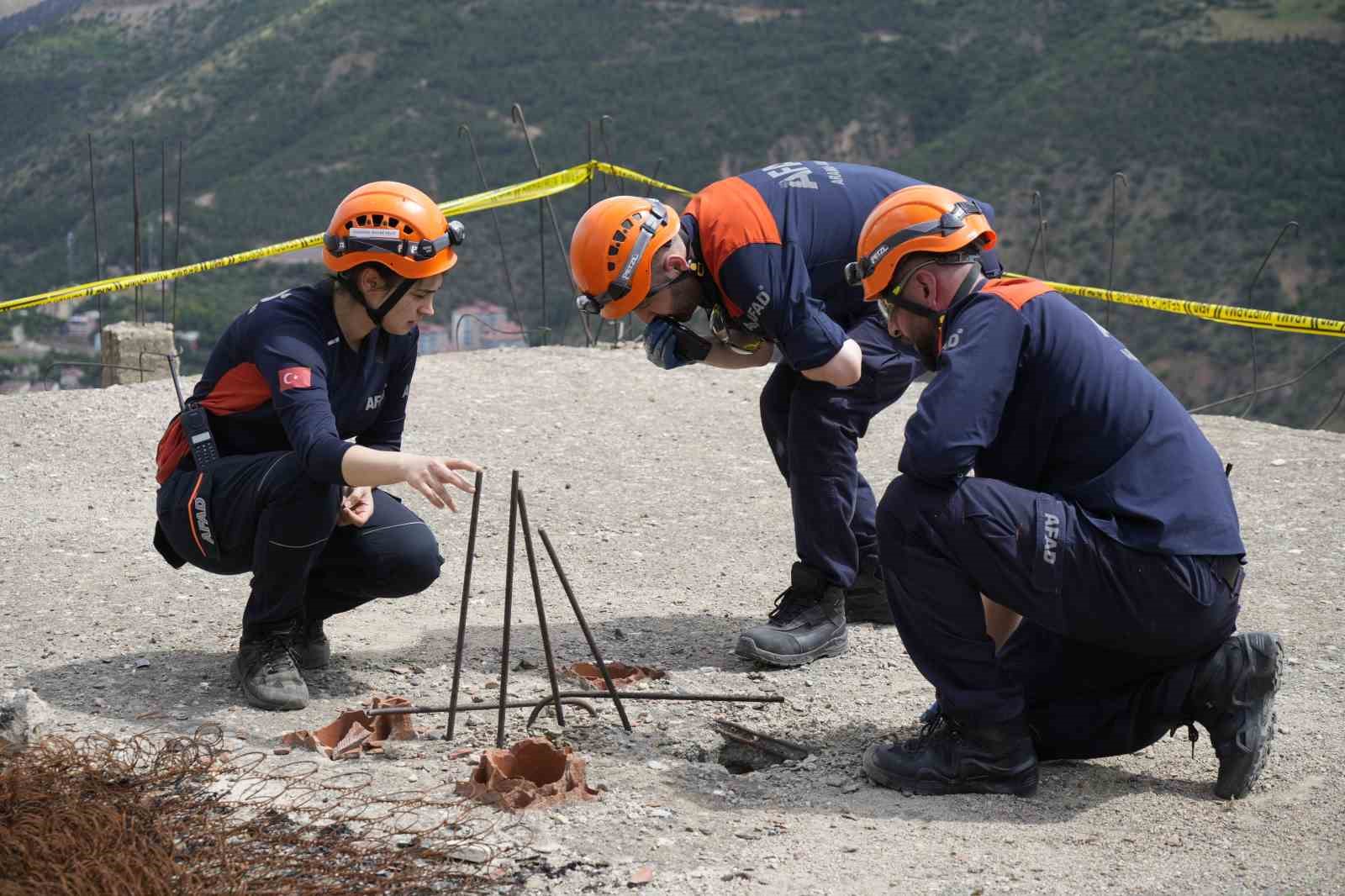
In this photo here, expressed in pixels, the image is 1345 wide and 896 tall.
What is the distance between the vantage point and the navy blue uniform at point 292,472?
13.0 feet

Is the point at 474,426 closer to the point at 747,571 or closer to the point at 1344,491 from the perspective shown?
the point at 747,571

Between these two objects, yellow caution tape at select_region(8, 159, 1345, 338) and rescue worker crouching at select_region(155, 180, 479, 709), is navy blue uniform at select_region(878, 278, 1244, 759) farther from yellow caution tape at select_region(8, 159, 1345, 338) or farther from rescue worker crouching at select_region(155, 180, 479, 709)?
yellow caution tape at select_region(8, 159, 1345, 338)

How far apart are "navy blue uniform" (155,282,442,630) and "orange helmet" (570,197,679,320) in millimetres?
592

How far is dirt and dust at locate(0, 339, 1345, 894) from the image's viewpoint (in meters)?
A: 3.23

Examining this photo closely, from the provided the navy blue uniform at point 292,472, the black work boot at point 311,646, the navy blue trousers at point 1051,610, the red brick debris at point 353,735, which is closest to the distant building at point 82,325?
the black work boot at point 311,646

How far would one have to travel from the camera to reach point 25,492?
22.4 ft

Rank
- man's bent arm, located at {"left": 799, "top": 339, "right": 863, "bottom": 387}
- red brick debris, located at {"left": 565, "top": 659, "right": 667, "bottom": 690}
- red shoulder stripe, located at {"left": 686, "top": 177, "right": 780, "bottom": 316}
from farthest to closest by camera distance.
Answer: red brick debris, located at {"left": 565, "top": 659, "right": 667, "bottom": 690}, man's bent arm, located at {"left": 799, "top": 339, "right": 863, "bottom": 387}, red shoulder stripe, located at {"left": 686, "top": 177, "right": 780, "bottom": 316}

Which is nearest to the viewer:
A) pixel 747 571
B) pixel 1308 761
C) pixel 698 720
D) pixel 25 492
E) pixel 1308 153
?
pixel 1308 761

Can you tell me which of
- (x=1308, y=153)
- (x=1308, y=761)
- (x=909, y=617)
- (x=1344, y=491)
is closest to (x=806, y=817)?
(x=909, y=617)

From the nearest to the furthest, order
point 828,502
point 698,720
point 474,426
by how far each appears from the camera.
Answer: point 698,720
point 828,502
point 474,426

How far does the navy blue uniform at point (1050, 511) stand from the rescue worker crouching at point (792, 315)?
0.93 meters

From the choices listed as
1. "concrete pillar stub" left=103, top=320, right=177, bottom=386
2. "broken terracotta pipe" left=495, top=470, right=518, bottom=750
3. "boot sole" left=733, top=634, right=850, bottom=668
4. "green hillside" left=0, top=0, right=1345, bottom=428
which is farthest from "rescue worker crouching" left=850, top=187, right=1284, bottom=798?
"green hillside" left=0, top=0, right=1345, bottom=428

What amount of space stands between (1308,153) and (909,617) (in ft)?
113

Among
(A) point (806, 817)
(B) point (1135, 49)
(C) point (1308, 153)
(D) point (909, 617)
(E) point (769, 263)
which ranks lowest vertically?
(A) point (806, 817)
